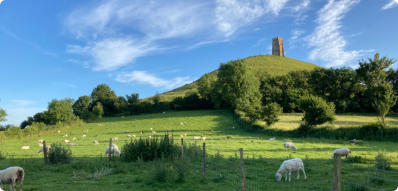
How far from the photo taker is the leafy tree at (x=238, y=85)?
55.5 meters

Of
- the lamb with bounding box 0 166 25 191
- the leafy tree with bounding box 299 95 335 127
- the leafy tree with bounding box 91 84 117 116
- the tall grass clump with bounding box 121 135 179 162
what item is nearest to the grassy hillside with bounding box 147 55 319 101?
the leafy tree with bounding box 91 84 117 116

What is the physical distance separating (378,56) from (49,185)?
5823 centimetres

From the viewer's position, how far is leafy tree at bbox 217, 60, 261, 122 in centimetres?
5550

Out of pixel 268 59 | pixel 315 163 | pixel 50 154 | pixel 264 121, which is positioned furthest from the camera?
pixel 268 59

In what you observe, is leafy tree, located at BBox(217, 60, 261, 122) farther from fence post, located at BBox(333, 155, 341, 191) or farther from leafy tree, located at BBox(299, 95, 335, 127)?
fence post, located at BBox(333, 155, 341, 191)

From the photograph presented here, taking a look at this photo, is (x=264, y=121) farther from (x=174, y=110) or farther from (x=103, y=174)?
(x=174, y=110)

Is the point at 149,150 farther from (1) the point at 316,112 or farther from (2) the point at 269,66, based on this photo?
(2) the point at 269,66

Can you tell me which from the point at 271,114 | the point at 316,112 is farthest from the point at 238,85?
the point at 316,112

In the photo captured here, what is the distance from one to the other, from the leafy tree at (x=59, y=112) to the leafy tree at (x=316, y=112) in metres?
59.4

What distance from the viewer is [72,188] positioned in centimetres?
897

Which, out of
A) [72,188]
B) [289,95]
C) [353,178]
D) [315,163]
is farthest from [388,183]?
[289,95]

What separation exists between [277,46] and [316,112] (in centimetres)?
14293

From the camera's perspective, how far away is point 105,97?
3145 inches

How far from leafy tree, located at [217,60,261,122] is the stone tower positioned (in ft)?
371
